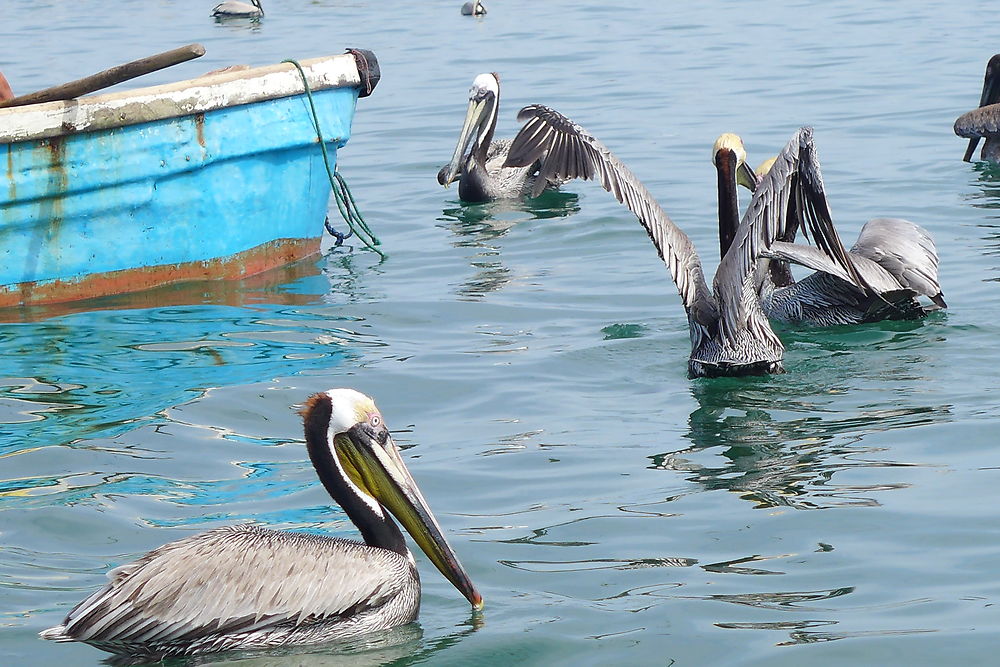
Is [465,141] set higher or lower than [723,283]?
higher

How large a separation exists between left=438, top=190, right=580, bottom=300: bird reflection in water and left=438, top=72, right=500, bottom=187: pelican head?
1.02ft

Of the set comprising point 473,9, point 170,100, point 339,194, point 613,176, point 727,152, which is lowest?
point 339,194

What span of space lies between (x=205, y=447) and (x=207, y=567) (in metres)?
2.07

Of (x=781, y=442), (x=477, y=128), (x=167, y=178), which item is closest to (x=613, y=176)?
(x=781, y=442)

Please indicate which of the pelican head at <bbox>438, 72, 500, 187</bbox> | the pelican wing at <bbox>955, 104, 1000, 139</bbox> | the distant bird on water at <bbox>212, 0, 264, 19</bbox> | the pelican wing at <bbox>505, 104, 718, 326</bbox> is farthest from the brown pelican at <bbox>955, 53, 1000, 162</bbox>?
the distant bird on water at <bbox>212, 0, 264, 19</bbox>

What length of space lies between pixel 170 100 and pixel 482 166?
4.05 meters

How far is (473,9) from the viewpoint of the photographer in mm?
24219

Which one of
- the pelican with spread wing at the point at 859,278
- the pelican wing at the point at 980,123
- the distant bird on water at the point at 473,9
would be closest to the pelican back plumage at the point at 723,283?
the pelican with spread wing at the point at 859,278

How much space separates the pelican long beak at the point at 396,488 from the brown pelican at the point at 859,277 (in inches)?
126

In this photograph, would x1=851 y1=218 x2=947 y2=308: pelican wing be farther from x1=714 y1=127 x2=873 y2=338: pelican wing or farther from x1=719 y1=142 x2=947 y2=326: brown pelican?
x1=714 y1=127 x2=873 y2=338: pelican wing

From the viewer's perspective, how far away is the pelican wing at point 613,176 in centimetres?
739

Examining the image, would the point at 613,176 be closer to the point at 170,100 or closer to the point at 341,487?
the point at 170,100

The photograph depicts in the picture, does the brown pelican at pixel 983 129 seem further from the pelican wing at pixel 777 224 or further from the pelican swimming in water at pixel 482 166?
the pelican wing at pixel 777 224

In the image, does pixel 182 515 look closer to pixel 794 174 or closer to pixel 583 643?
pixel 583 643
